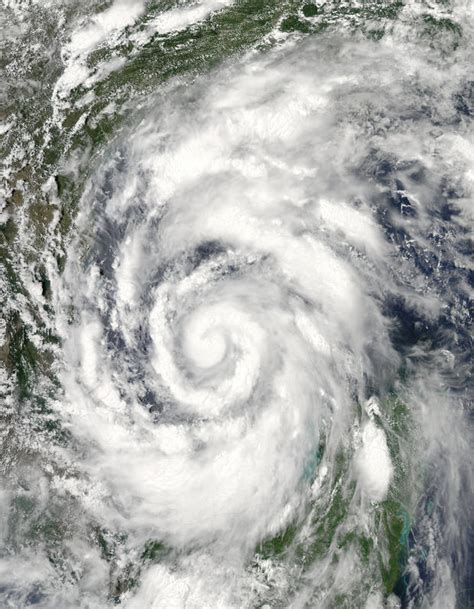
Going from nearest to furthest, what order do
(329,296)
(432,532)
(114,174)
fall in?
(432,532), (329,296), (114,174)

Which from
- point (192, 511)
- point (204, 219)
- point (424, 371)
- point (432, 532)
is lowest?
point (432, 532)

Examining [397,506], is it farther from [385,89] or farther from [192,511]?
[385,89]

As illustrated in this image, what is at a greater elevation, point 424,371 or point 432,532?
point 424,371

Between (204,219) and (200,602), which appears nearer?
(200,602)

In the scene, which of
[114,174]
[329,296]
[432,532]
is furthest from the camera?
[114,174]

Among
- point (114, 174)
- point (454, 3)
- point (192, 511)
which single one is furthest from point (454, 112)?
point (192, 511)

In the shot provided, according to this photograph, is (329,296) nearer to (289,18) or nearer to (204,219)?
(204,219)
